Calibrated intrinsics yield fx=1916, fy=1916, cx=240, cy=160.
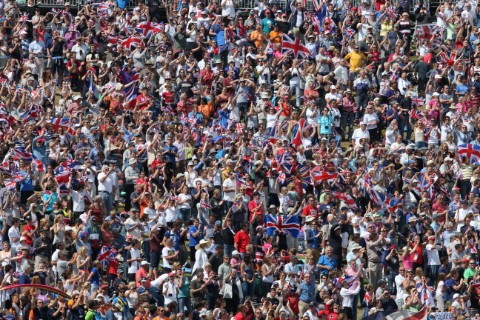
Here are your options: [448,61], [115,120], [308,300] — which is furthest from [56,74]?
[308,300]

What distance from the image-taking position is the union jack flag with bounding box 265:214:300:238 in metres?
40.2

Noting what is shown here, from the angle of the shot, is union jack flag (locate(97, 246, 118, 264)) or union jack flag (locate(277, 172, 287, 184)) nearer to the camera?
union jack flag (locate(97, 246, 118, 264))

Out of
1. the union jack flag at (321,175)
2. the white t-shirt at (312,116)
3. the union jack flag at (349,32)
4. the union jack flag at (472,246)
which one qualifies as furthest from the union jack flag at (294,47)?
the union jack flag at (472,246)

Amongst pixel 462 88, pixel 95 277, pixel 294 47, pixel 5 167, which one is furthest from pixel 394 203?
pixel 5 167

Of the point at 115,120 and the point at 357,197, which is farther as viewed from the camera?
the point at 115,120

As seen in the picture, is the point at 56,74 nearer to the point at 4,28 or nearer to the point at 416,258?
the point at 4,28

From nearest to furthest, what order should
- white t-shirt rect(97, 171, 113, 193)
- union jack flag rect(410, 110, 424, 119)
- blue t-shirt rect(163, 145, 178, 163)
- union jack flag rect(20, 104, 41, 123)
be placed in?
1. white t-shirt rect(97, 171, 113, 193)
2. blue t-shirt rect(163, 145, 178, 163)
3. union jack flag rect(20, 104, 41, 123)
4. union jack flag rect(410, 110, 424, 119)

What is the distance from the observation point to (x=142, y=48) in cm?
4788

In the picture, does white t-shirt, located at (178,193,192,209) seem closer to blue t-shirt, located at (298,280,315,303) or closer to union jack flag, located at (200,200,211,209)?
union jack flag, located at (200,200,211,209)

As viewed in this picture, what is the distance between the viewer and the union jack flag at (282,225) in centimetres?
4022

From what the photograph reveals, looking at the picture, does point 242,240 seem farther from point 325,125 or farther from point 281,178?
point 325,125

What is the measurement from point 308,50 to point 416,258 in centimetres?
960

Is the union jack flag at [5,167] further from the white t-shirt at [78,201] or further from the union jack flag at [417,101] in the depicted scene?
the union jack flag at [417,101]

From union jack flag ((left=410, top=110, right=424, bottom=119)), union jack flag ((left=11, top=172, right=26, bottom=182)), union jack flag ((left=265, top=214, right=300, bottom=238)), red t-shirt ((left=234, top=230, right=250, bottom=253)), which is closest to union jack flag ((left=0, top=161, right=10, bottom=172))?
union jack flag ((left=11, top=172, right=26, bottom=182))
